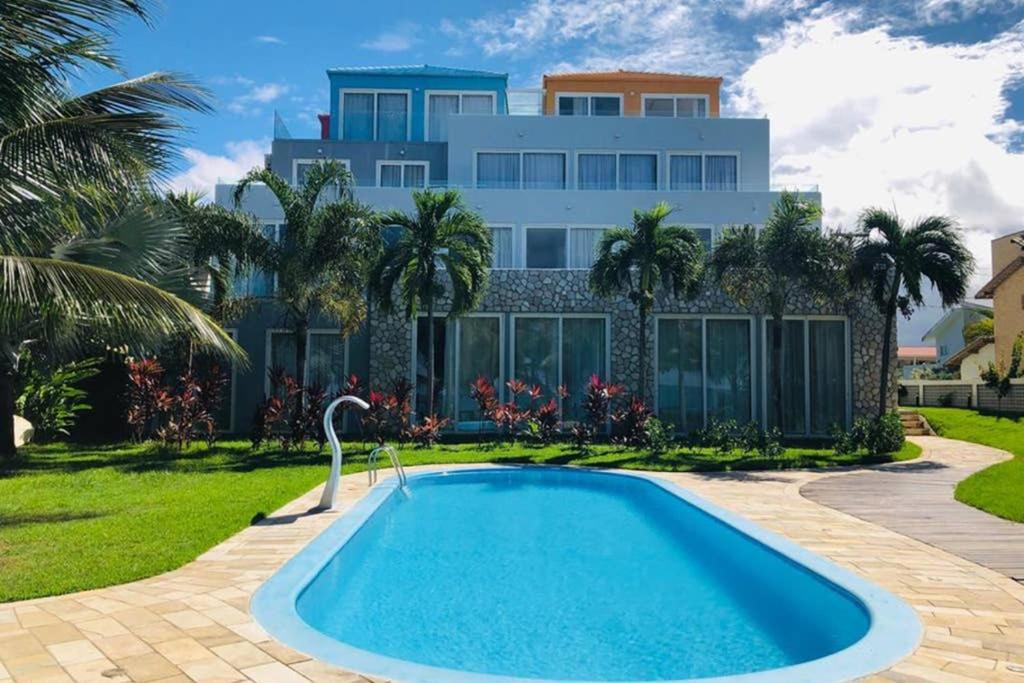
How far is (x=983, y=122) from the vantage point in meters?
12.9

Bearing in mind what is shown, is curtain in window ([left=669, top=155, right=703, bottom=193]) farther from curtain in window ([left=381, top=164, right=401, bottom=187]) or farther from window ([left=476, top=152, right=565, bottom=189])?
curtain in window ([left=381, top=164, right=401, bottom=187])

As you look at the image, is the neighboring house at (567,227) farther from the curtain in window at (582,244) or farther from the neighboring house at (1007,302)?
the neighboring house at (1007,302)

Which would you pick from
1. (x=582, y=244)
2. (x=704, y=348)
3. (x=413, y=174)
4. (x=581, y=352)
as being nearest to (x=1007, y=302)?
(x=704, y=348)

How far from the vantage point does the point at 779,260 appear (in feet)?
49.7

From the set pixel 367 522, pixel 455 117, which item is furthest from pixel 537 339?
pixel 367 522

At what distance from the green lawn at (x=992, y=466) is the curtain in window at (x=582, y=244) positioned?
34.7ft

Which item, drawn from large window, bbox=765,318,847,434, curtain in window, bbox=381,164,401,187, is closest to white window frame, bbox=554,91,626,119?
curtain in window, bbox=381,164,401,187

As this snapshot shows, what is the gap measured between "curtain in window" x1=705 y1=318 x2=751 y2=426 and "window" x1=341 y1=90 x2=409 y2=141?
14.9 metres

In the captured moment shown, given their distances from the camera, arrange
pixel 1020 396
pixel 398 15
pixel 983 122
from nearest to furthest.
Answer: pixel 398 15 → pixel 983 122 → pixel 1020 396

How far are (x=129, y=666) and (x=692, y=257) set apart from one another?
1365 cm

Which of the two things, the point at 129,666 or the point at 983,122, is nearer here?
the point at 129,666

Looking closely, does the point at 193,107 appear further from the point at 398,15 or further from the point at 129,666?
the point at 129,666

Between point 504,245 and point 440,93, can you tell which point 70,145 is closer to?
point 504,245

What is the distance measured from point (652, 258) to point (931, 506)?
7720 millimetres
